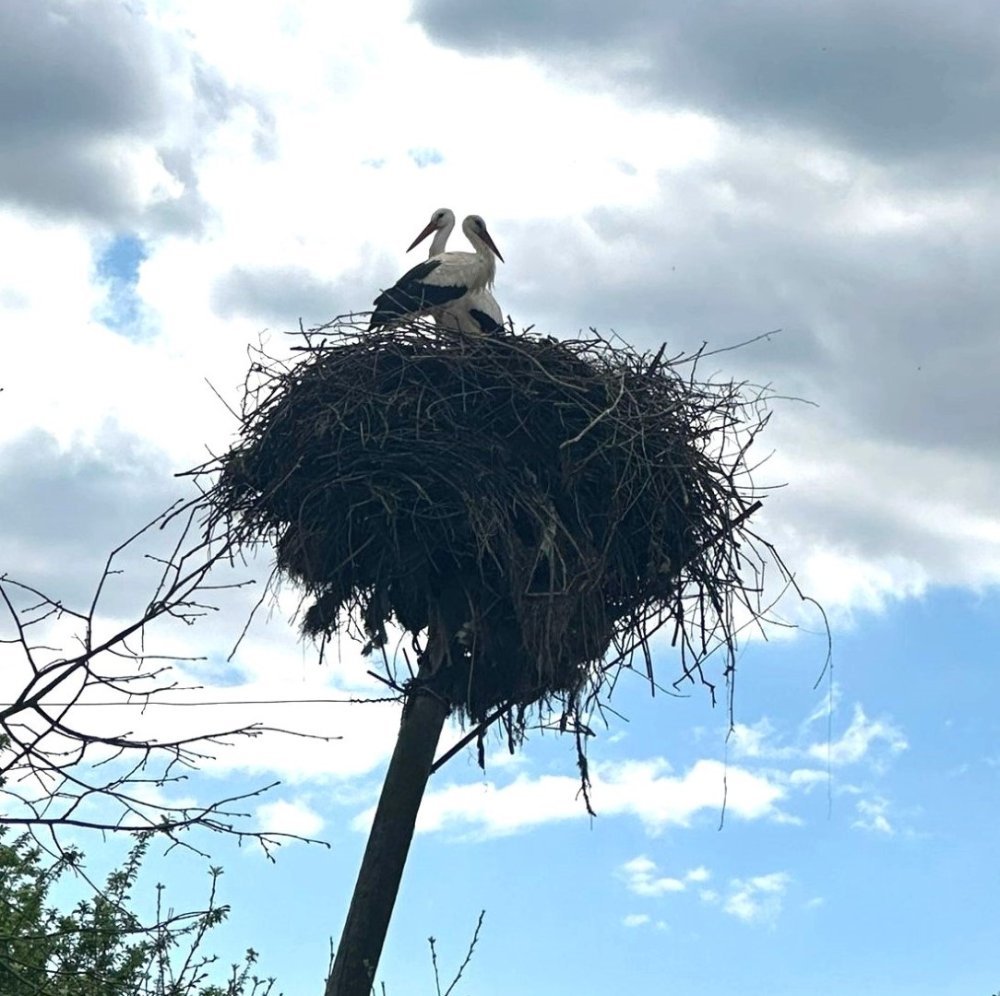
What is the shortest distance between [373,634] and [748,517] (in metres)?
1.69

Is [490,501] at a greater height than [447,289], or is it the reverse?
[447,289]

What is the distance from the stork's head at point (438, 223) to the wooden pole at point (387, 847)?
216 inches

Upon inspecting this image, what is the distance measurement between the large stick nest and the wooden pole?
0.15 m

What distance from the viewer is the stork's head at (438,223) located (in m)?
11.1

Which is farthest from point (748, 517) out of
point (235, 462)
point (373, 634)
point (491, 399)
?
point (235, 462)

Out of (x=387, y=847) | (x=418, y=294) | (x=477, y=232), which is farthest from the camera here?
(x=477, y=232)

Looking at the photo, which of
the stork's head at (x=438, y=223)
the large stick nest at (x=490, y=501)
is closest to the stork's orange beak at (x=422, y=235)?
the stork's head at (x=438, y=223)

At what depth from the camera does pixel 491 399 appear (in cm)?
693

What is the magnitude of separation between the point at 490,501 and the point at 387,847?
140cm

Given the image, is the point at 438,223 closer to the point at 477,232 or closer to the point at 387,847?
the point at 477,232

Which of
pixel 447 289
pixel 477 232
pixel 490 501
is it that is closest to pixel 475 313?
pixel 447 289

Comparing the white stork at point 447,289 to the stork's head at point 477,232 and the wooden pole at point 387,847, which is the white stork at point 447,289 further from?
the wooden pole at point 387,847

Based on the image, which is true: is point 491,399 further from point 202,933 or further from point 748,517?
point 202,933

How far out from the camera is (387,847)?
5.96 meters
